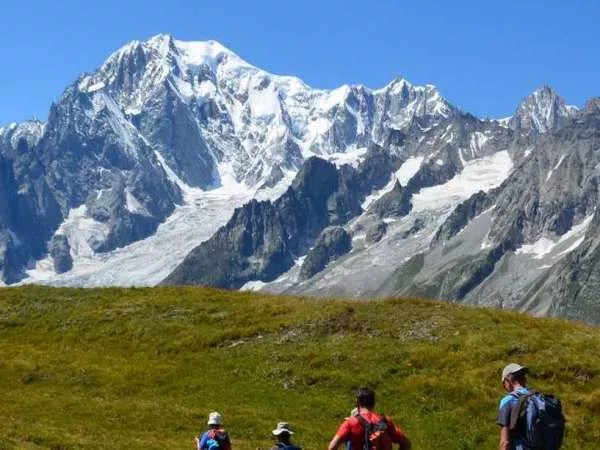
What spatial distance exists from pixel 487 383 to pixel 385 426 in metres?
23.1

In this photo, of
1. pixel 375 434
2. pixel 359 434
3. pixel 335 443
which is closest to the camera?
pixel 335 443

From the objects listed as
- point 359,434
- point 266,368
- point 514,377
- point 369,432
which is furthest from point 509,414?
point 266,368

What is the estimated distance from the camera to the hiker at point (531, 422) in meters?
18.8

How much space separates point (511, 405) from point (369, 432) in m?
3.23

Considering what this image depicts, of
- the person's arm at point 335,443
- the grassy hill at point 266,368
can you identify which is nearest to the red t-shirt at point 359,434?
the person's arm at point 335,443

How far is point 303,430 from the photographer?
36.7 m

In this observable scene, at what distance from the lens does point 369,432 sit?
1994cm

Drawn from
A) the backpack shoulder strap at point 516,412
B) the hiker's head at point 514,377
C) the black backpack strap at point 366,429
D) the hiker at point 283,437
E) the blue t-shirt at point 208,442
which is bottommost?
the blue t-shirt at point 208,442

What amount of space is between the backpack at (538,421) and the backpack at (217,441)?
383 inches

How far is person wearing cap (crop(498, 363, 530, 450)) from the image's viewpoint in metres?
19.0

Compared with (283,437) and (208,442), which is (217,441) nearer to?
(208,442)

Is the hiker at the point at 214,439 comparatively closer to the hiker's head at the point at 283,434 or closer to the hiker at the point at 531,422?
the hiker's head at the point at 283,434

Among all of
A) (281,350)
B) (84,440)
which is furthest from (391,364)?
(84,440)

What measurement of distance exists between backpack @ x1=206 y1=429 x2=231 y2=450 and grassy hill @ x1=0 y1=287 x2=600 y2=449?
732 centimetres
